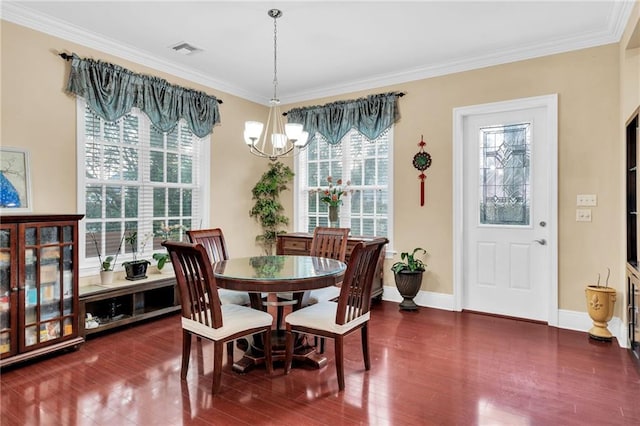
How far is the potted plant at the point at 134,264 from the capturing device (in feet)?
12.9

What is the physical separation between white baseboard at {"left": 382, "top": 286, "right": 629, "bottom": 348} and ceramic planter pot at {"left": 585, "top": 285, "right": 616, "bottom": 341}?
0.10 m

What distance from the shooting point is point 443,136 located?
4.50m

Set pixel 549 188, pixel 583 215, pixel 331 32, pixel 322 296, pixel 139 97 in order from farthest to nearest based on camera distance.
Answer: pixel 139 97 < pixel 549 188 < pixel 583 215 < pixel 331 32 < pixel 322 296

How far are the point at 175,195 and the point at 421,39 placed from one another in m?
3.20

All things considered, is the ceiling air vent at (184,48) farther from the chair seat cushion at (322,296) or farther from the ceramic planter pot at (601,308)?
the ceramic planter pot at (601,308)

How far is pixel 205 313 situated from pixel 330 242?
1.70 metres

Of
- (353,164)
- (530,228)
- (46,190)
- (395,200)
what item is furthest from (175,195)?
(530,228)

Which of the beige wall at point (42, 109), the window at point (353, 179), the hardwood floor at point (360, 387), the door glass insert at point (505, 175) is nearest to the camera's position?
the hardwood floor at point (360, 387)

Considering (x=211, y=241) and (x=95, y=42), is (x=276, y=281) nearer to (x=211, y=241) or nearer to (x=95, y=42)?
(x=211, y=241)

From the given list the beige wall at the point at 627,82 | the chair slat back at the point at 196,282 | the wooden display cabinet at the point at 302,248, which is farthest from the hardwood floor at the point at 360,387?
the wooden display cabinet at the point at 302,248

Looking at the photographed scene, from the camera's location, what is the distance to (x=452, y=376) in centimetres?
277

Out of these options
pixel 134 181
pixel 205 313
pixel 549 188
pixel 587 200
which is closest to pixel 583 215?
pixel 587 200

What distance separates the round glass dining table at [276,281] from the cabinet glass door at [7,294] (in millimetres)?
1474

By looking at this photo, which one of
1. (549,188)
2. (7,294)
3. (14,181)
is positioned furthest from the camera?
(549,188)
